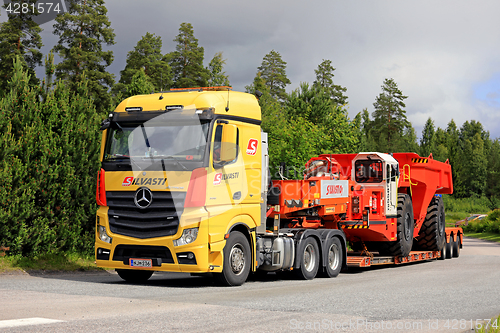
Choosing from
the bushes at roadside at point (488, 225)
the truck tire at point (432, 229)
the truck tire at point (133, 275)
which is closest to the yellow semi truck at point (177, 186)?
the truck tire at point (133, 275)

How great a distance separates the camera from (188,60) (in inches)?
2349

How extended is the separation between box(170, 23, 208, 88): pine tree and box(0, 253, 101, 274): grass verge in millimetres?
44880

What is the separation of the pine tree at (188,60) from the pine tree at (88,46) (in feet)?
36.0

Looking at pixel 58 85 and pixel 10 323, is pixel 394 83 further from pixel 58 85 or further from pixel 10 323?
pixel 10 323

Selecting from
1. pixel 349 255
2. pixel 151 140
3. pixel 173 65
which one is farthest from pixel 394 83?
pixel 151 140

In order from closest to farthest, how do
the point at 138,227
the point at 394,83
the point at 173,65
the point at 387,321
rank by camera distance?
the point at 387,321 < the point at 138,227 < the point at 173,65 < the point at 394,83

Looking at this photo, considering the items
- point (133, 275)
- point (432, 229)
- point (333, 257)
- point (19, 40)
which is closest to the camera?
point (133, 275)

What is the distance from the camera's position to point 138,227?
425 inches

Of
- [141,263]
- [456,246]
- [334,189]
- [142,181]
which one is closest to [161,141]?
[142,181]

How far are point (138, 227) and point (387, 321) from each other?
532 cm

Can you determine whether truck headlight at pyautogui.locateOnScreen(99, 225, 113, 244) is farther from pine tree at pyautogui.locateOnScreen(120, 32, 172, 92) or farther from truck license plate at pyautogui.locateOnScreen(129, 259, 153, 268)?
pine tree at pyautogui.locateOnScreen(120, 32, 172, 92)

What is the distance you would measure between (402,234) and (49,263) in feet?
34.0

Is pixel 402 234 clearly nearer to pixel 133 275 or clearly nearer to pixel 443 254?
pixel 443 254

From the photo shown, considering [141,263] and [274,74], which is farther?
[274,74]
